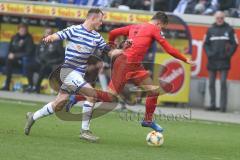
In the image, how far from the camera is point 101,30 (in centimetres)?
2064

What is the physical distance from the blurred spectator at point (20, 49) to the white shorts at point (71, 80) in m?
8.75

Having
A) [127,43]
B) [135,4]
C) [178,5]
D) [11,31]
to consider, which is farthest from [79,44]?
[11,31]

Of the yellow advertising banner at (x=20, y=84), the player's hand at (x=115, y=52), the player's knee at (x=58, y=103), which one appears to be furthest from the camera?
the yellow advertising banner at (x=20, y=84)

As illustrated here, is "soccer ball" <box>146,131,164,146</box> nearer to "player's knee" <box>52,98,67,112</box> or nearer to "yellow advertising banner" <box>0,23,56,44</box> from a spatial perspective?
"player's knee" <box>52,98,67,112</box>

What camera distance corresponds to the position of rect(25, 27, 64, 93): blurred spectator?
20.0 meters

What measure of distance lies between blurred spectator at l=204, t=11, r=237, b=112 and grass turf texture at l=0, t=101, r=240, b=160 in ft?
8.97

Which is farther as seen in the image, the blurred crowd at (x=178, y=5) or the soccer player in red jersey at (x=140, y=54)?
the blurred crowd at (x=178, y=5)

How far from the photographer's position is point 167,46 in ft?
37.7

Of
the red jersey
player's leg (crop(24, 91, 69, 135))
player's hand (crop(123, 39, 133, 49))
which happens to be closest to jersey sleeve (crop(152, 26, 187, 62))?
the red jersey

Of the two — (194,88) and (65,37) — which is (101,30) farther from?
(65,37)

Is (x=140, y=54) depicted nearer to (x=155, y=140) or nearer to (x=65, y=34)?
(x=65, y=34)

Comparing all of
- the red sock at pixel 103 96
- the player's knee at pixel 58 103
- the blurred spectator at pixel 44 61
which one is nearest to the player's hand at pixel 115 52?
the red sock at pixel 103 96

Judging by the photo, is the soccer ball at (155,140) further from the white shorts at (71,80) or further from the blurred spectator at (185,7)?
the blurred spectator at (185,7)

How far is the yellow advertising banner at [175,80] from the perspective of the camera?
18.9m
